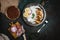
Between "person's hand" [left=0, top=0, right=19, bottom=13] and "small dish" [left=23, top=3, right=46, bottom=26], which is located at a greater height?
"person's hand" [left=0, top=0, right=19, bottom=13]

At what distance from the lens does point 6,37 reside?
1.07 m

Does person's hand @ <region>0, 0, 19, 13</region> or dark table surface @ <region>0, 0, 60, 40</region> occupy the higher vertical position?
person's hand @ <region>0, 0, 19, 13</region>

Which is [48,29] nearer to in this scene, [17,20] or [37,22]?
[37,22]

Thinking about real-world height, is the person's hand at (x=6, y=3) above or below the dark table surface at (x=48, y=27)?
above

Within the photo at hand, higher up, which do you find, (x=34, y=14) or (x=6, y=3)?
(x=6, y=3)

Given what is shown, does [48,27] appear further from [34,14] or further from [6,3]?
[6,3]

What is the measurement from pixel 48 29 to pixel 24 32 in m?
0.15

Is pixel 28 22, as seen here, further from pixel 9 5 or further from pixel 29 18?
pixel 9 5

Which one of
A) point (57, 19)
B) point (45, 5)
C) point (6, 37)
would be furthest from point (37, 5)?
point (6, 37)

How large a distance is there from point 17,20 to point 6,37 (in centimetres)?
13

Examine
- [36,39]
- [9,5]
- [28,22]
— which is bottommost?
[36,39]

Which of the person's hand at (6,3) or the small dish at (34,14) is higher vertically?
the person's hand at (6,3)

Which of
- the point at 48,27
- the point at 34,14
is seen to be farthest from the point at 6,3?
the point at 48,27

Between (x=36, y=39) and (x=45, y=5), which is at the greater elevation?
(x=45, y=5)
